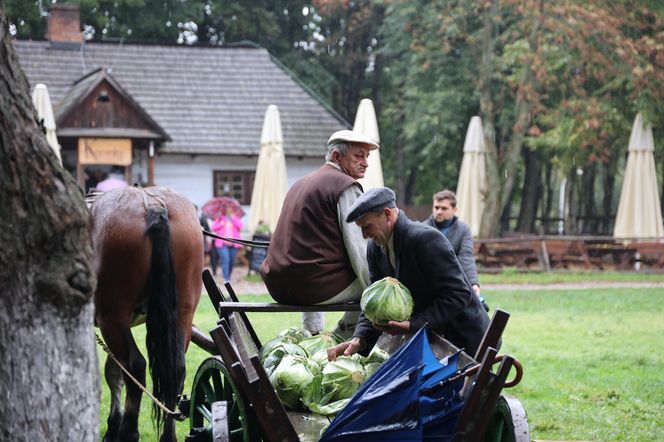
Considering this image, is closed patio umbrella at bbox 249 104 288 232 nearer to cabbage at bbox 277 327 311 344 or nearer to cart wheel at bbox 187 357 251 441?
cart wheel at bbox 187 357 251 441

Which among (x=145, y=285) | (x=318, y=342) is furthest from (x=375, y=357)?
(x=145, y=285)

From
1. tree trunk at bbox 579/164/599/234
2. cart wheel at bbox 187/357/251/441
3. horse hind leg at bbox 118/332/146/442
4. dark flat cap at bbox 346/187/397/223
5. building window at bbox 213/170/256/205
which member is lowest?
tree trunk at bbox 579/164/599/234

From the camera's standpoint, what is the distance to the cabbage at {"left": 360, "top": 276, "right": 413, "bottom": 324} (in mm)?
4816

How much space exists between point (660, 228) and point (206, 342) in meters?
18.1

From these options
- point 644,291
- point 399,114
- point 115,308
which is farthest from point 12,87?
point 399,114

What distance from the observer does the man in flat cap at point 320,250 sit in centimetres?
595

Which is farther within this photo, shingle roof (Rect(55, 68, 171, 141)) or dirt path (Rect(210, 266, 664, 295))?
shingle roof (Rect(55, 68, 171, 141))

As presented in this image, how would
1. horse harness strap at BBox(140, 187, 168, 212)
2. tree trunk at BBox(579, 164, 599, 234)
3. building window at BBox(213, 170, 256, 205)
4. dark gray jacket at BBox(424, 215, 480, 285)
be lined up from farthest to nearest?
1. tree trunk at BBox(579, 164, 599, 234)
2. building window at BBox(213, 170, 256, 205)
3. dark gray jacket at BBox(424, 215, 480, 285)
4. horse harness strap at BBox(140, 187, 168, 212)

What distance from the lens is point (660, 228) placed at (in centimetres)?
2409

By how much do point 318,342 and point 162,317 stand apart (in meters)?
1.42

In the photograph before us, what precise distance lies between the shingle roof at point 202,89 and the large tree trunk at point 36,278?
27837 millimetres

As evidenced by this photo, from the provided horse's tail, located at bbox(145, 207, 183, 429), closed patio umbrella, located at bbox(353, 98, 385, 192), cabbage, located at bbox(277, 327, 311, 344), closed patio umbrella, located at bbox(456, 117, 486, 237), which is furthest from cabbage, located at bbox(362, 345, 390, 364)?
closed patio umbrella, located at bbox(456, 117, 486, 237)

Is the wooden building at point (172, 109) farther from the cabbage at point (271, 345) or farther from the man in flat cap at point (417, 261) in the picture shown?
the man in flat cap at point (417, 261)

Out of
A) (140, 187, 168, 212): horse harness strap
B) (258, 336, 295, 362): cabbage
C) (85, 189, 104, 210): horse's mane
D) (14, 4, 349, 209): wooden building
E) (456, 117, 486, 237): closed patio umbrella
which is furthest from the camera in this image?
(14, 4, 349, 209): wooden building
